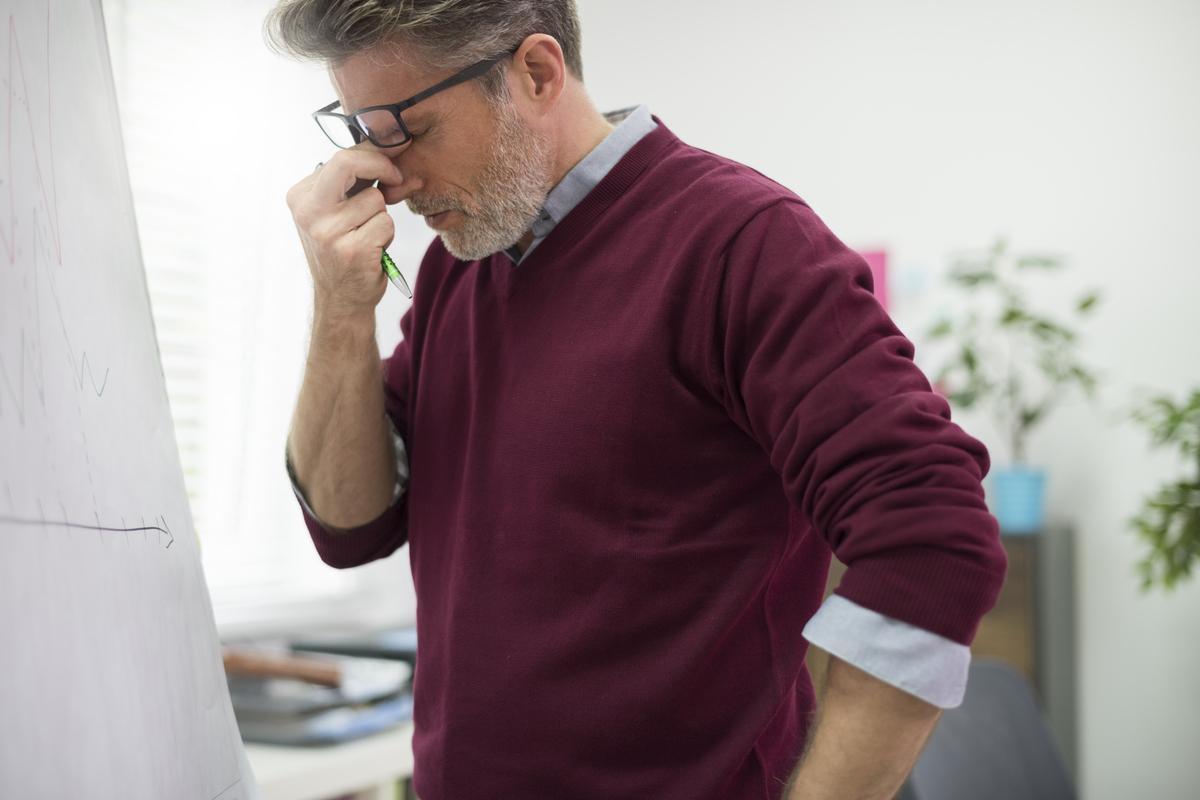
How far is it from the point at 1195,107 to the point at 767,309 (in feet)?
8.47

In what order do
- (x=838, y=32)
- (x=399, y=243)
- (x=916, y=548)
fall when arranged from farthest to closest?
(x=838, y=32), (x=399, y=243), (x=916, y=548)

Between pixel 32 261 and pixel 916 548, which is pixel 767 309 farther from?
pixel 32 261

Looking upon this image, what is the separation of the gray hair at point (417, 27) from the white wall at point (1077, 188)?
2.41m

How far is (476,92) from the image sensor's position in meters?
1.00

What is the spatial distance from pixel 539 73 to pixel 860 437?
52 centimetres

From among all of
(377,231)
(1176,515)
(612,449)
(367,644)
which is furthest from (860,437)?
(1176,515)

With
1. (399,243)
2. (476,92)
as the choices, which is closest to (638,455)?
(476,92)

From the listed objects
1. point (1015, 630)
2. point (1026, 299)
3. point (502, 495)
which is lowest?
point (1015, 630)

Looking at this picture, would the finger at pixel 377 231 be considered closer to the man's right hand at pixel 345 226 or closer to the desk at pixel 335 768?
the man's right hand at pixel 345 226

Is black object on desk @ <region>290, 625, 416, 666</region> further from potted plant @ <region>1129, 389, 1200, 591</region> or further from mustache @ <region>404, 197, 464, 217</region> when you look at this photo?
potted plant @ <region>1129, 389, 1200, 591</region>

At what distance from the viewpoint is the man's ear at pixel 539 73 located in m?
1.01

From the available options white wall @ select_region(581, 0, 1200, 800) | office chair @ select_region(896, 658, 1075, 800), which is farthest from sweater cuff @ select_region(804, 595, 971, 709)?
white wall @ select_region(581, 0, 1200, 800)

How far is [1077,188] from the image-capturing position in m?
2.98

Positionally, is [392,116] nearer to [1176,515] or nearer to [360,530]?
[360,530]
